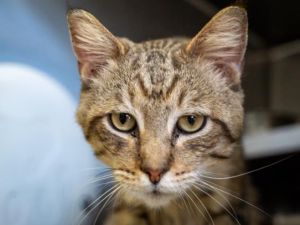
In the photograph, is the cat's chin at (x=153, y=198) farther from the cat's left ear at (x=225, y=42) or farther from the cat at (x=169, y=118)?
the cat's left ear at (x=225, y=42)

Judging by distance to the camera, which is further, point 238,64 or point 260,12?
point 260,12

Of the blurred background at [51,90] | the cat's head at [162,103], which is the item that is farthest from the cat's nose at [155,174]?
the blurred background at [51,90]

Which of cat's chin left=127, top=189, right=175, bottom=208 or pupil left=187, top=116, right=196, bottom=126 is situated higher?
pupil left=187, top=116, right=196, bottom=126

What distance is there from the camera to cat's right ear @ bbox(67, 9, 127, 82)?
631 millimetres

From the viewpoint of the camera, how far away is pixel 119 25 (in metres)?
0.69

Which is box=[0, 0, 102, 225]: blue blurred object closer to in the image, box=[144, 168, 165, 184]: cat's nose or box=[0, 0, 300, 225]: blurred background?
box=[0, 0, 300, 225]: blurred background

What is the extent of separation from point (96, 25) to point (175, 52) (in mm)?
106

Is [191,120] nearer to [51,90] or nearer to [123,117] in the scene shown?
[123,117]

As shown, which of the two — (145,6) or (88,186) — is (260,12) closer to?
(145,6)

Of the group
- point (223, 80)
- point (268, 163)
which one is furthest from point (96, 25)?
point (268, 163)

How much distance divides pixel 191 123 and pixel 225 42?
11cm

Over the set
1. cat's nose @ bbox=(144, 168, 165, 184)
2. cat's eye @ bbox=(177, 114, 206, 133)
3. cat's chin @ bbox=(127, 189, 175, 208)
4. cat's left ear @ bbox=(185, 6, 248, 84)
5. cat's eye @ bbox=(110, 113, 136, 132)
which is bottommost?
cat's chin @ bbox=(127, 189, 175, 208)

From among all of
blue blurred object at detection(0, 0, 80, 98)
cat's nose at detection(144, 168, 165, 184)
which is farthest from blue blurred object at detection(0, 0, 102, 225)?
cat's nose at detection(144, 168, 165, 184)

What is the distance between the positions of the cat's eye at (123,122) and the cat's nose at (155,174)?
7cm
